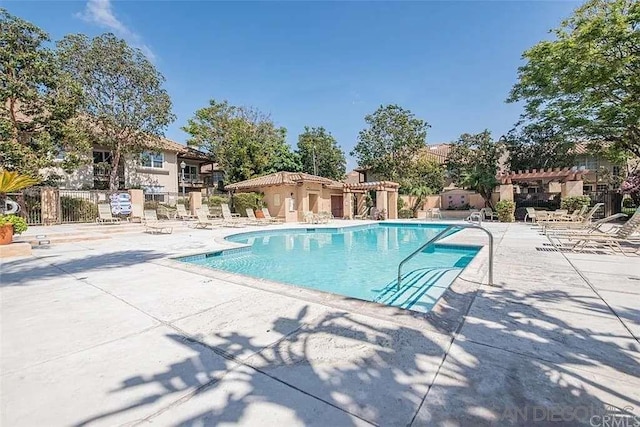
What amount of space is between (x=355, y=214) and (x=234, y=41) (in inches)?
673

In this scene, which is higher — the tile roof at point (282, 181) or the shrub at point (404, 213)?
the tile roof at point (282, 181)

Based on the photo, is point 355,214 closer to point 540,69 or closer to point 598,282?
point 540,69

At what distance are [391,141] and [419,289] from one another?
A: 25.2m

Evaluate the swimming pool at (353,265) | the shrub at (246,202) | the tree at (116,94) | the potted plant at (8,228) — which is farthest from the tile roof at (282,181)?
the potted plant at (8,228)

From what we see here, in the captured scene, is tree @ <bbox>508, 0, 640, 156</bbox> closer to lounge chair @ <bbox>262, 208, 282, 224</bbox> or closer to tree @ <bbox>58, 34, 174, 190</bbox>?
lounge chair @ <bbox>262, 208, 282, 224</bbox>

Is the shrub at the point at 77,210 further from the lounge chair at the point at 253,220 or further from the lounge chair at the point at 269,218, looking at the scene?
the lounge chair at the point at 269,218

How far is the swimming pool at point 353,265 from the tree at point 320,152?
22589mm

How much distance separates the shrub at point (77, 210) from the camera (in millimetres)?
17734

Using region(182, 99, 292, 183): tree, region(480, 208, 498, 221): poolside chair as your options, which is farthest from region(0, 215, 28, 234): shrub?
region(480, 208, 498, 221): poolside chair

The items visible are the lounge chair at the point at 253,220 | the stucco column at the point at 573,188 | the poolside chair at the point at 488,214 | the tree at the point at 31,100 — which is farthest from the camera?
the poolside chair at the point at 488,214

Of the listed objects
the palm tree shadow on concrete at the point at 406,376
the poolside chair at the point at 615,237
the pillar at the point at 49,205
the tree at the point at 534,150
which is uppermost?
the tree at the point at 534,150

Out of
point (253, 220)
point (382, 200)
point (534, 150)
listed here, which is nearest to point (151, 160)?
point (253, 220)

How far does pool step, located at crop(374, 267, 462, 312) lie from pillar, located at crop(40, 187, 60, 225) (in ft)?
64.3

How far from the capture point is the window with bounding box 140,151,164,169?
26062mm
